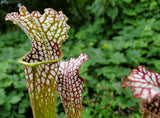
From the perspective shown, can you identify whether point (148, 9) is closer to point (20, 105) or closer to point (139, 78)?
point (20, 105)

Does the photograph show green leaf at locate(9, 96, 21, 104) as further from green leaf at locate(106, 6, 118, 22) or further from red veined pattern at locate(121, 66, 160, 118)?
green leaf at locate(106, 6, 118, 22)

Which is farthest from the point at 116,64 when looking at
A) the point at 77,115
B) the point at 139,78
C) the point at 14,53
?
the point at 139,78

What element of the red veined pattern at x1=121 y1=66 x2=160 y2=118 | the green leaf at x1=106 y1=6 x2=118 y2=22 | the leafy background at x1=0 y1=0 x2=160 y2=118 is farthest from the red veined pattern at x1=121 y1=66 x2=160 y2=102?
the green leaf at x1=106 y1=6 x2=118 y2=22

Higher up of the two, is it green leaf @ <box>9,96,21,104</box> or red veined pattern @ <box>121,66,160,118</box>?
red veined pattern @ <box>121,66,160,118</box>

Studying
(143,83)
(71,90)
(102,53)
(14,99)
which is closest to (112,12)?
(102,53)

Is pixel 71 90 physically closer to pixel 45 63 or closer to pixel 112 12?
pixel 45 63

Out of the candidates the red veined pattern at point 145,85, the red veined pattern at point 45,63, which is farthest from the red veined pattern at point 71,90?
the red veined pattern at point 145,85
